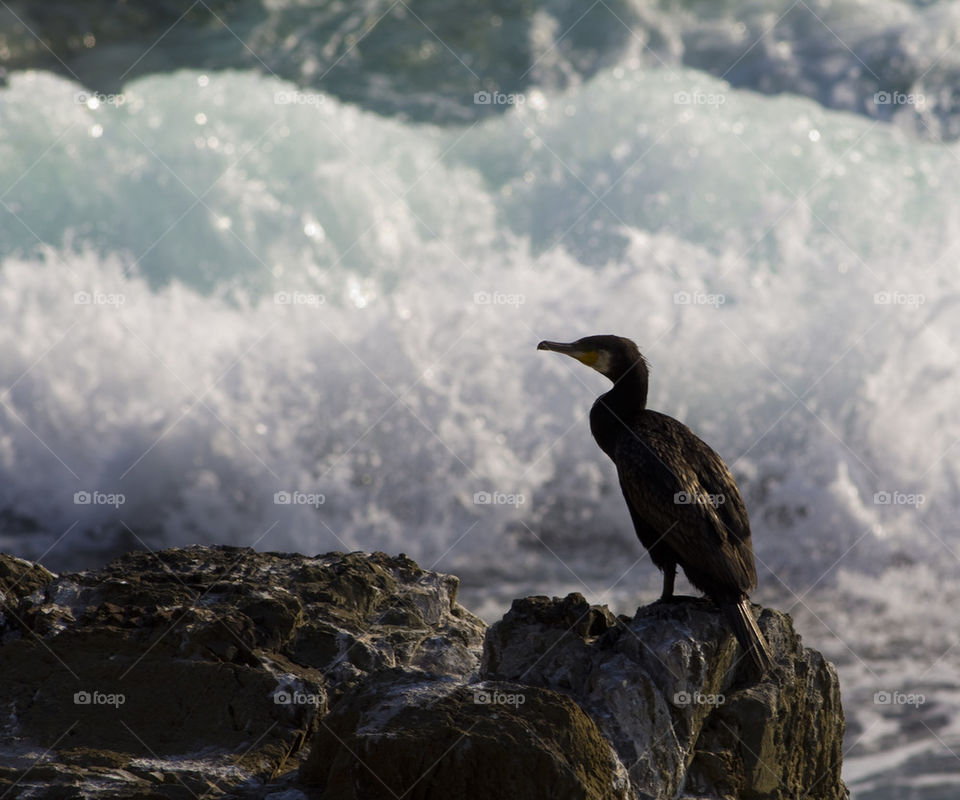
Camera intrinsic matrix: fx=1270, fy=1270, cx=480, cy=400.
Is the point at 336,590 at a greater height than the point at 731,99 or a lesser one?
lesser

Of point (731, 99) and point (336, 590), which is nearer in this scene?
point (336, 590)

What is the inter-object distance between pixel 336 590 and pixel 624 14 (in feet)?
57.0

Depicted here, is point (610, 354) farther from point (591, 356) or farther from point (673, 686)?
point (673, 686)

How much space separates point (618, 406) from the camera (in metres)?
5.38

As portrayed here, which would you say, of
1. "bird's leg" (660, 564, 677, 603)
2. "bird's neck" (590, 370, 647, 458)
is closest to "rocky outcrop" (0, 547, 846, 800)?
"bird's leg" (660, 564, 677, 603)

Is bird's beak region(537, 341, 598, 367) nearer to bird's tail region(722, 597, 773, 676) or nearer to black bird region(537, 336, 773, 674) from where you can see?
black bird region(537, 336, 773, 674)

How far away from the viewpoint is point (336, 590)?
16.7 feet

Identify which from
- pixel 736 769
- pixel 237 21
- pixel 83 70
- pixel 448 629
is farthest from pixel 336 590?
pixel 237 21

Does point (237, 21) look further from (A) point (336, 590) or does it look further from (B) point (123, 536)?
(A) point (336, 590)

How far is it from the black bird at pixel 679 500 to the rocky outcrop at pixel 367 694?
5.4 inches

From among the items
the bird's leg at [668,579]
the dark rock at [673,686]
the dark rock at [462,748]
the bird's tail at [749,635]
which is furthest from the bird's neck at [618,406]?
the dark rock at [462,748]

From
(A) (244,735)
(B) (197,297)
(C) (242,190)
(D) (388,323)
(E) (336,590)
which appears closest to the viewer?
(A) (244,735)

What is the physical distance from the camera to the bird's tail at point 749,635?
14.8ft

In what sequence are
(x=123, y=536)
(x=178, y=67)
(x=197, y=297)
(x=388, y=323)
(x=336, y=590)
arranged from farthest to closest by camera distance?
(x=178, y=67) → (x=197, y=297) → (x=388, y=323) → (x=123, y=536) → (x=336, y=590)
